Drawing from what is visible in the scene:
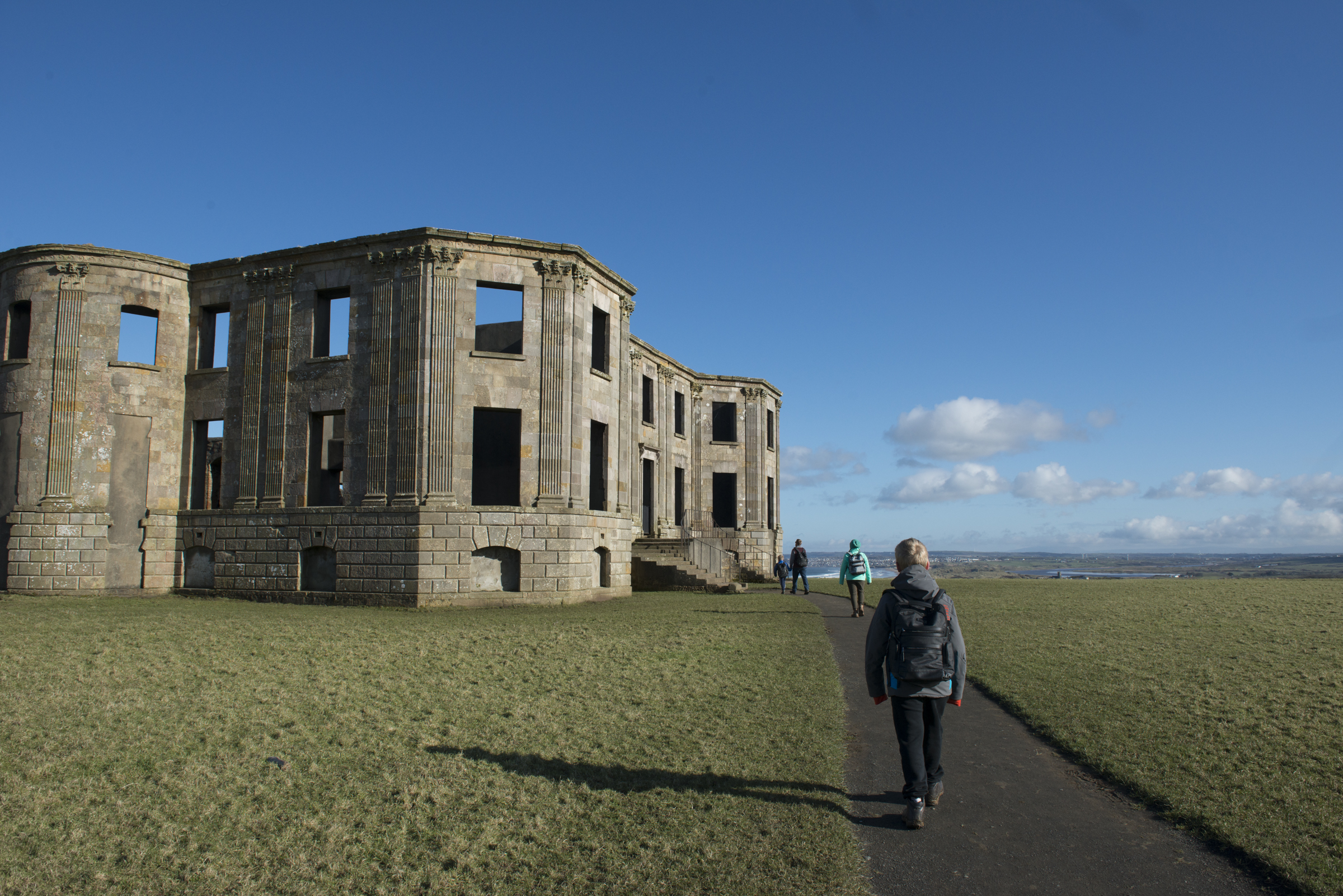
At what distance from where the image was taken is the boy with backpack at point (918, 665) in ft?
18.4

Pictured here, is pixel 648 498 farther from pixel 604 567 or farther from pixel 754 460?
pixel 604 567

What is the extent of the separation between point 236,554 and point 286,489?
7.37 ft

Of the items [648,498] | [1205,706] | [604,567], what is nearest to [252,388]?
[604,567]

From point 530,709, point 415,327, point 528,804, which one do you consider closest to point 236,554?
point 415,327

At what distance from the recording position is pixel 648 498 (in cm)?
3409

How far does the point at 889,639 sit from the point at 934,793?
1070 millimetres

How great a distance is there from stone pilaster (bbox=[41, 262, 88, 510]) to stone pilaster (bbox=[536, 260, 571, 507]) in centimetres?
1243

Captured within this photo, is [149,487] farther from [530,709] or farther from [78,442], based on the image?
[530,709]

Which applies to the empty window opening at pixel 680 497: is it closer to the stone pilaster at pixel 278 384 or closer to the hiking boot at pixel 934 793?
the stone pilaster at pixel 278 384

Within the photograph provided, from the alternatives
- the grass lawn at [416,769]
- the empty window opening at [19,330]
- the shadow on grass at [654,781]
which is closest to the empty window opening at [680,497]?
the empty window opening at [19,330]

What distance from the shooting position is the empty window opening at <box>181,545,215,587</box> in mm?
22766

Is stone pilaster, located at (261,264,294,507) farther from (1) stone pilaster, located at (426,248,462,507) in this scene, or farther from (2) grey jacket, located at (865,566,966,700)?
(2) grey jacket, located at (865,566,966,700)

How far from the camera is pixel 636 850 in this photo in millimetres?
4836

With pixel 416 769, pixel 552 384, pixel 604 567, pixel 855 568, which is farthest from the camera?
pixel 604 567
